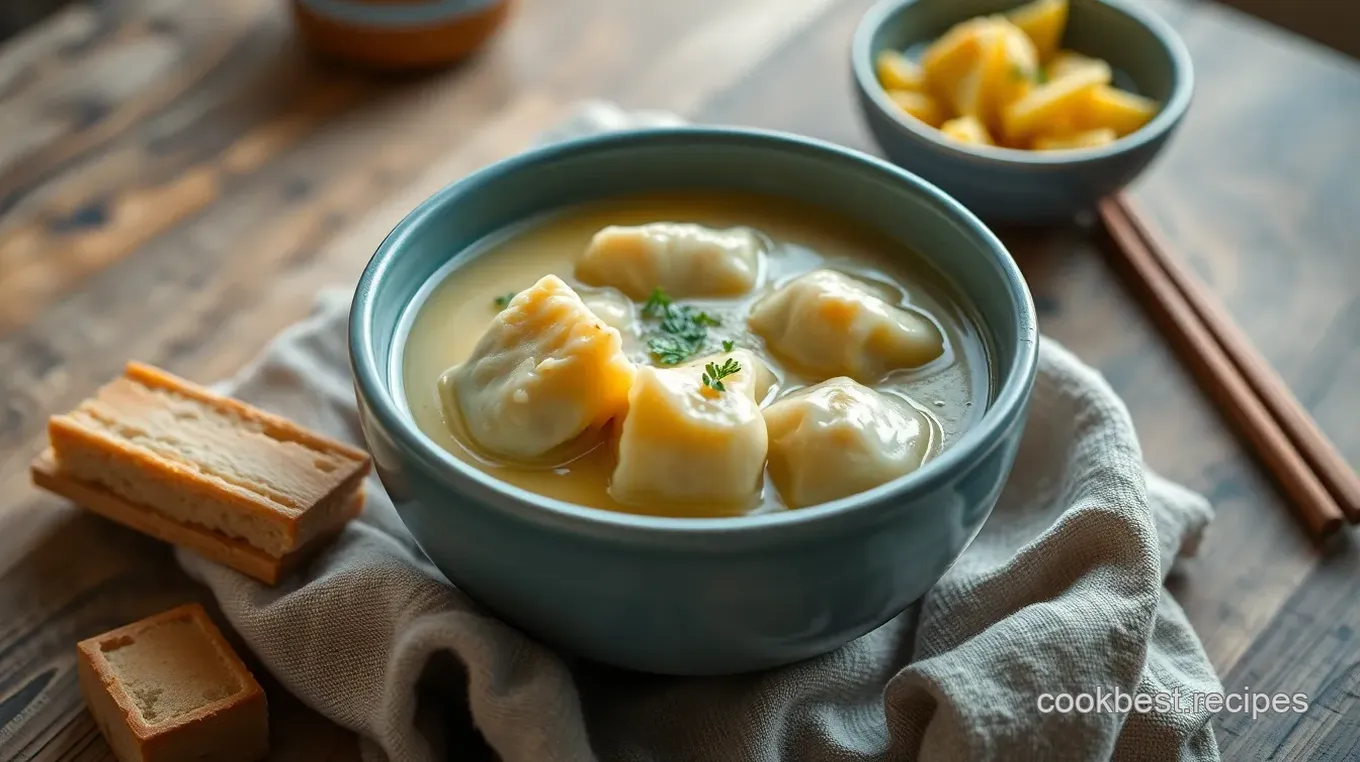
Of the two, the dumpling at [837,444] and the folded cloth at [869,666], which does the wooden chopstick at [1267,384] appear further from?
the dumpling at [837,444]

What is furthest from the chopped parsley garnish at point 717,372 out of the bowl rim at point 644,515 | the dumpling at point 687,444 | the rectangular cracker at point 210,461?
the rectangular cracker at point 210,461

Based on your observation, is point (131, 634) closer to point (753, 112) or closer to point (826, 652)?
point (826, 652)

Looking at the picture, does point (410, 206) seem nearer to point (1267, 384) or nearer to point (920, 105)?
point (920, 105)

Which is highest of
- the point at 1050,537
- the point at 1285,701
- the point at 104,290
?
the point at 1050,537

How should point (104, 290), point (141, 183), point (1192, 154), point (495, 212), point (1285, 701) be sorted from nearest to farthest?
point (1285, 701) < point (495, 212) < point (104, 290) < point (141, 183) < point (1192, 154)

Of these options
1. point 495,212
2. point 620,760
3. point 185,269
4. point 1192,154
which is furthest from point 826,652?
point 1192,154

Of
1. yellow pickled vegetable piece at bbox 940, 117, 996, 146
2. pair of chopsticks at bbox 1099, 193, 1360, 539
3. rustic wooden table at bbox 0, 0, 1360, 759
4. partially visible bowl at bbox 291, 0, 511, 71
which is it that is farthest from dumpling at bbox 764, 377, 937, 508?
partially visible bowl at bbox 291, 0, 511, 71

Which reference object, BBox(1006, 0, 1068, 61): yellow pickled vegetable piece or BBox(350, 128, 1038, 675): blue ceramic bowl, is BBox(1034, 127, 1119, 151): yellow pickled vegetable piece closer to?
BBox(1006, 0, 1068, 61): yellow pickled vegetable piece
